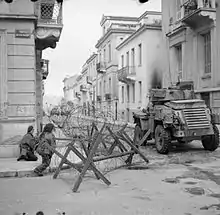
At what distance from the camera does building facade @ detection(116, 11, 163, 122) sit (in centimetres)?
2958

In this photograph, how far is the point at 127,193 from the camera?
666 centimetres

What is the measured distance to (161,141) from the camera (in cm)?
1238

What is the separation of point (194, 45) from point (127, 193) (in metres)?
15.9

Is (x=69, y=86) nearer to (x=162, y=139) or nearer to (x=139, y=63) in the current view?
(x=139, y=63)

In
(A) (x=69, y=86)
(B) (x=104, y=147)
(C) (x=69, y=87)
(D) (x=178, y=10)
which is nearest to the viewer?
(B) (x=104, y=147)

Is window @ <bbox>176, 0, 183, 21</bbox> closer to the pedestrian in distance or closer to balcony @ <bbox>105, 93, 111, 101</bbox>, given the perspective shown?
the pedestrian in distance

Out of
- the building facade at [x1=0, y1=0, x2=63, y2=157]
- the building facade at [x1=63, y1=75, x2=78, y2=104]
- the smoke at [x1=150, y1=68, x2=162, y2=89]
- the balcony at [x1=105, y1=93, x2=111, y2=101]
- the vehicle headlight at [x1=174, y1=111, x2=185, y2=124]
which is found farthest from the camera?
the building facade at [x1=63, y1=75, x2=78, y2=104]

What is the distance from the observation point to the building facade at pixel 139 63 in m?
29.6

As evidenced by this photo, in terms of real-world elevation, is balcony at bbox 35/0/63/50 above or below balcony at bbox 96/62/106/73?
below

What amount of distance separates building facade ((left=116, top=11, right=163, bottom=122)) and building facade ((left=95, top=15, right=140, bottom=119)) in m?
4.01

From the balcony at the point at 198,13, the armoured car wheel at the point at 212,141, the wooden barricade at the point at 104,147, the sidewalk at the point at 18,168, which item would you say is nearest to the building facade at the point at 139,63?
the balcony at the point at 198,13

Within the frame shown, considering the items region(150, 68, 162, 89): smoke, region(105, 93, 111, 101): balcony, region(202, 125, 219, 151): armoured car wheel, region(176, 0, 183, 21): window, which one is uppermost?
region(176, 0, 183, 21): window

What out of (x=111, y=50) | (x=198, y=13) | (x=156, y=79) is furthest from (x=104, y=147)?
(x=111, y=50)

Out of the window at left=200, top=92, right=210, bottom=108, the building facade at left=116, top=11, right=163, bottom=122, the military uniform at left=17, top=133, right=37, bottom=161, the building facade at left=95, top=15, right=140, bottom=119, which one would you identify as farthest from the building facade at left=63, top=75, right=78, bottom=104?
the military uniform at left=17, top=133, right=37, bottom=161
